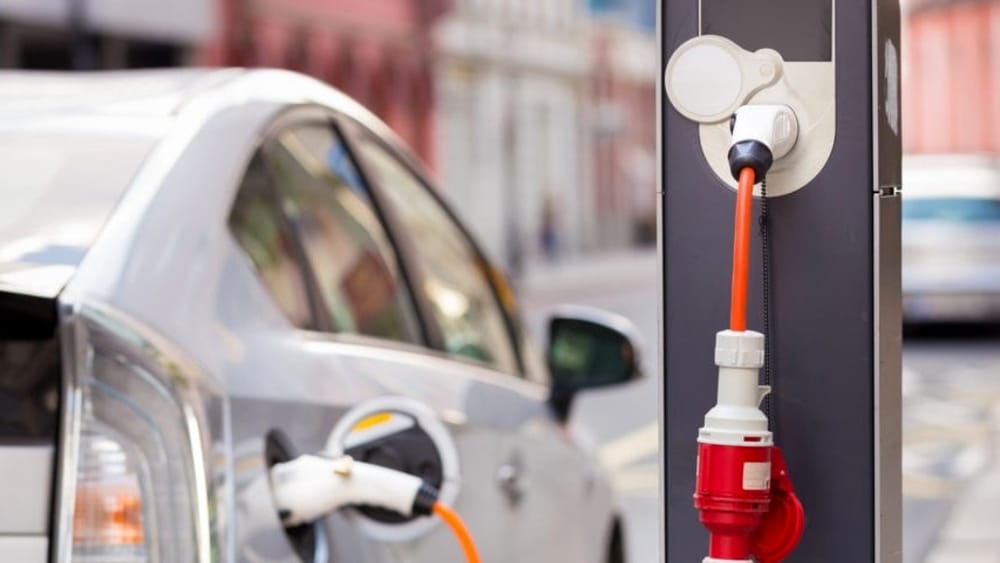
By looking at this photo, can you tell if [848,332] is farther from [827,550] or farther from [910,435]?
[910,435]

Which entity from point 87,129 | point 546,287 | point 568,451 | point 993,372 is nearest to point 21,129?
point 87,129

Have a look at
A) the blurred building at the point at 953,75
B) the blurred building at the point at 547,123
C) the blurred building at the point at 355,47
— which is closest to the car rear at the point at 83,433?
the blurred building at the point at 355,47

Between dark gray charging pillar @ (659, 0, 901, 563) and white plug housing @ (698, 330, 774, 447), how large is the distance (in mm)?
153

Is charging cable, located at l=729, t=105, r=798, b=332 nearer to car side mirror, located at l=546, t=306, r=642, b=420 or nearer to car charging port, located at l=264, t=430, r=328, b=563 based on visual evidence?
car charging port, located at l=264, t=430, r=328, b=563

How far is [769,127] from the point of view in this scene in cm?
235

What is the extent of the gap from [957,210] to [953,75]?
4310 centimetres

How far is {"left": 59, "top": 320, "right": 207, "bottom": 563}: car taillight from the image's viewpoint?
2340 mm

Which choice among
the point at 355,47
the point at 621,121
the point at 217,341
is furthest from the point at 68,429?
the point at 621,121

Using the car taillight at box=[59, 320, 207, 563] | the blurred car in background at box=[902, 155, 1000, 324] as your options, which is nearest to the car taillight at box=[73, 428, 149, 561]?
the car taillight at box=[59, 320, 207, 563]

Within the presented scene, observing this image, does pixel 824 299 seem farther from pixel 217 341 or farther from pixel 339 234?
pixel 339 234

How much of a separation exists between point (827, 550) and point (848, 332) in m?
0.26

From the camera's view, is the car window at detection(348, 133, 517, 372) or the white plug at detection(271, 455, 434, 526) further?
the car window at detection(348, 133, 517, 372)

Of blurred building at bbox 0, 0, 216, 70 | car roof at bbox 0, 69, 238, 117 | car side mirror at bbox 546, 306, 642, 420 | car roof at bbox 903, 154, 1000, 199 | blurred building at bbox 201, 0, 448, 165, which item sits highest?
blurred building at bbox 201, 0, 448, 165

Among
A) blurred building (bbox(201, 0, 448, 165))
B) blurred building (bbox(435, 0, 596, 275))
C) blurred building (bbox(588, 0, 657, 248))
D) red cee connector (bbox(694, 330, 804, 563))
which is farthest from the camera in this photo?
blurred building (bbox(588, 0, 657, 248))
